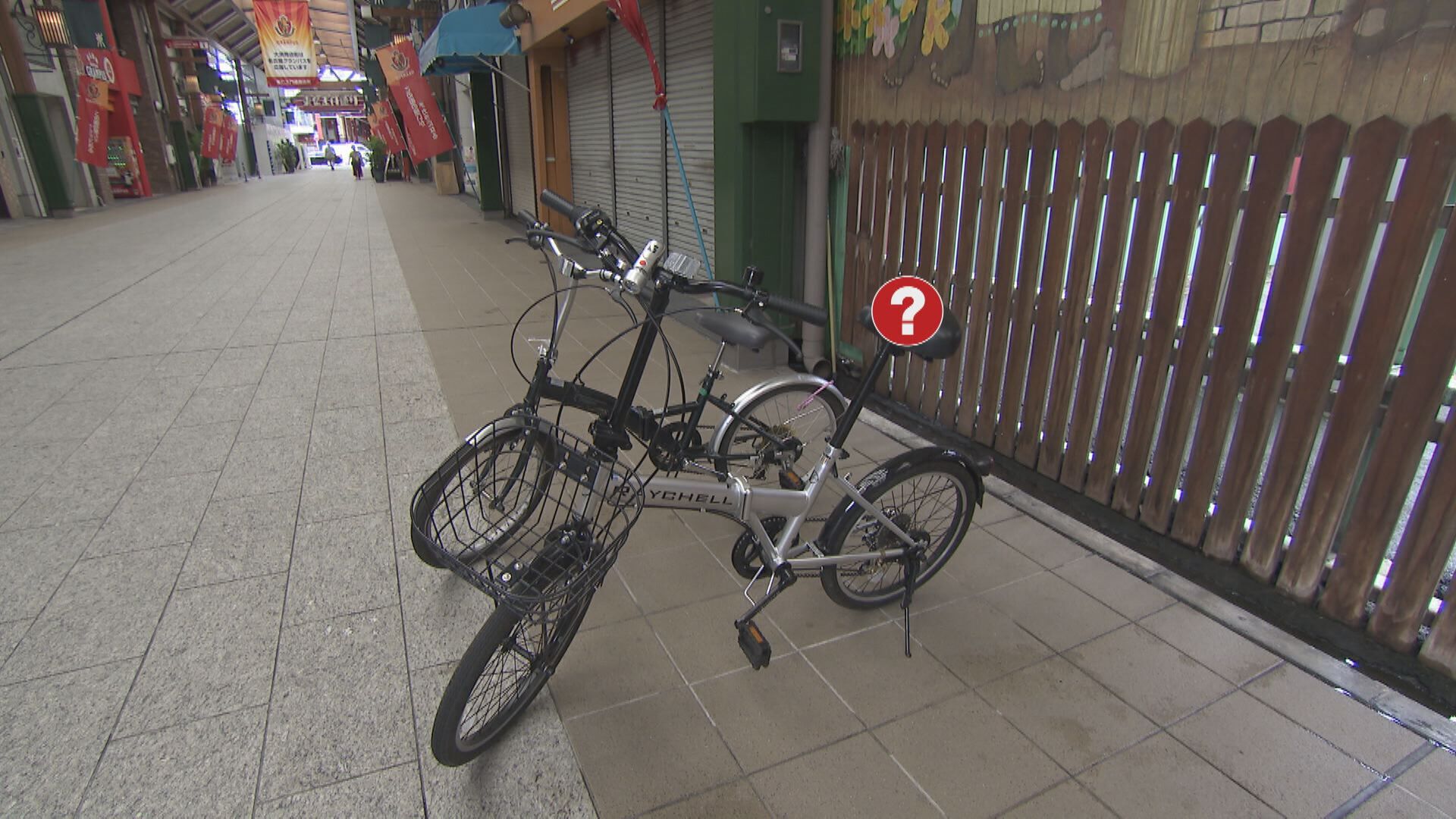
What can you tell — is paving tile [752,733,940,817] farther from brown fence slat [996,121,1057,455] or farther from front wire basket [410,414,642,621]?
brown fence slat [996,121,1057,455]

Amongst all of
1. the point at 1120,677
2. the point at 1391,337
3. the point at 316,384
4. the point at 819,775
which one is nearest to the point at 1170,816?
the point at 1120,677

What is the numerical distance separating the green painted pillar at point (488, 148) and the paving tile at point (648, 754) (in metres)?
15.1

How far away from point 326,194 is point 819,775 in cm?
2639

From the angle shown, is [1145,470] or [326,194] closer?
[1145,470]

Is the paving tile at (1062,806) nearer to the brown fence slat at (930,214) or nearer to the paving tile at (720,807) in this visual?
the paving tile at (720,807)

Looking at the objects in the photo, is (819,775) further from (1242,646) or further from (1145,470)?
(1145,470)

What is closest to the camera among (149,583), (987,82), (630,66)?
(149,583)

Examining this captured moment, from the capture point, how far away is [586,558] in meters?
2.03

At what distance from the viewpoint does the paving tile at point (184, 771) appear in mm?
1977

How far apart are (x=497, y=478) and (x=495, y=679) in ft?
2.14

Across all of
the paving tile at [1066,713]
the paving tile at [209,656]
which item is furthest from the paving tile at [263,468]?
the paving tile at [1066,713]

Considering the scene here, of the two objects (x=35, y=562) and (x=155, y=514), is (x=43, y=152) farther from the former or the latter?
(x=35, y=562)

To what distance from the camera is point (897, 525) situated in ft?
8.77

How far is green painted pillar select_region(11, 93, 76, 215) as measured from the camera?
49.6 feet
